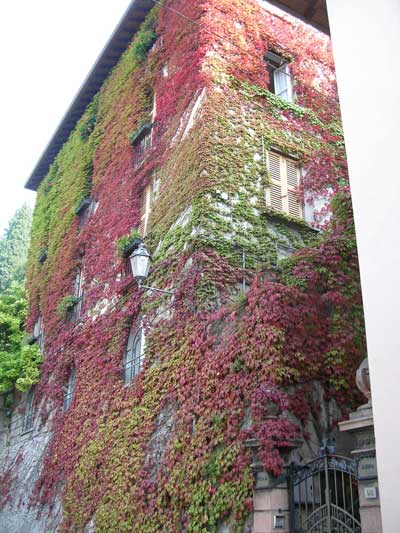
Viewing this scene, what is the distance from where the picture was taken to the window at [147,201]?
13531 millimetres

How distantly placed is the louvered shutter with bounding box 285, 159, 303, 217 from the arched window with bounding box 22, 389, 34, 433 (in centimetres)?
1071

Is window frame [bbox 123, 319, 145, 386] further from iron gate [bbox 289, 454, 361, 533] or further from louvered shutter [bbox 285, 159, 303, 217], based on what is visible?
iron gate [bbox 289, 454, 361, 533]

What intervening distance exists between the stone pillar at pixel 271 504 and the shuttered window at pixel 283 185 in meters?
6.63

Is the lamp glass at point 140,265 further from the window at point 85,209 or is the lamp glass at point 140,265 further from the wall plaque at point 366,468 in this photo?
the window at point 85,209

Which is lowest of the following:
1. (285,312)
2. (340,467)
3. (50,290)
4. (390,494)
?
(390,494)

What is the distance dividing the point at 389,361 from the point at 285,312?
184 inches

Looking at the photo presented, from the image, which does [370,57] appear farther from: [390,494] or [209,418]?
[209,418]

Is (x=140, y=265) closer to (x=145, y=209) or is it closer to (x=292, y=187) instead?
(x=145, y=209)

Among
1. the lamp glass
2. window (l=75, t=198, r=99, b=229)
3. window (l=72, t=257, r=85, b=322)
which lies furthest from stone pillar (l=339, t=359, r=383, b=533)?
window (l=75, t=198, r=99, b=229)

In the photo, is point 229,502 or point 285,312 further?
point 285,312

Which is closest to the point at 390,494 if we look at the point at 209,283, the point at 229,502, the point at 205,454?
the point at 229,502

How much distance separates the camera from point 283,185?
1288 centimetres

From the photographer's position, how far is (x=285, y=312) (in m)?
8.26

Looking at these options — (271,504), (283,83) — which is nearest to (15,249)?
(283,83)
